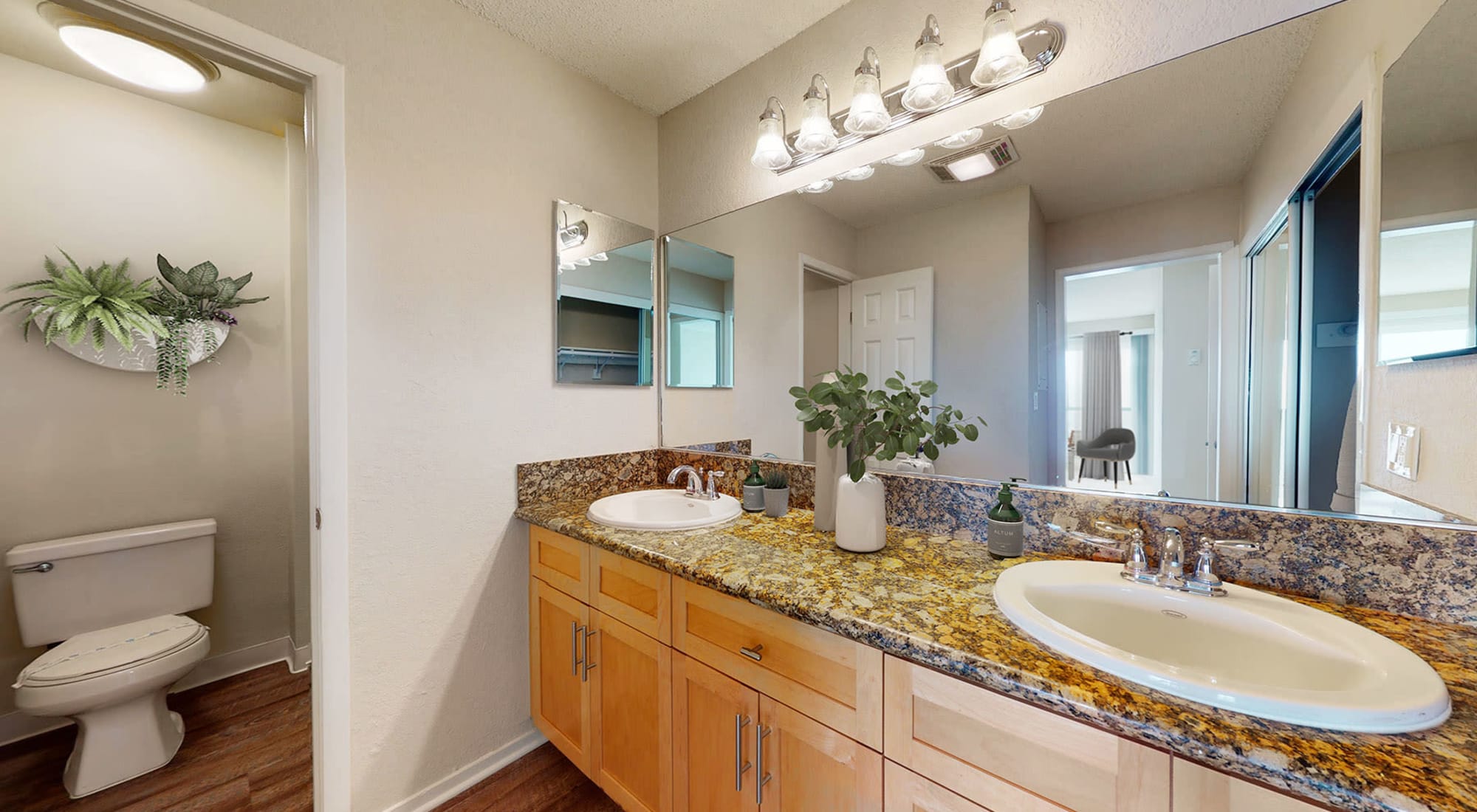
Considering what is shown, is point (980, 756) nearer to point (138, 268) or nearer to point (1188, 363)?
point (1188, 363)

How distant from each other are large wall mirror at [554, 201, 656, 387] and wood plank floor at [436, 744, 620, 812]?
4.18 ft

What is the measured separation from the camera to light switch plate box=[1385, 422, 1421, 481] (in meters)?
0.79

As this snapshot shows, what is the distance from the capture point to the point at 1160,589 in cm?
89

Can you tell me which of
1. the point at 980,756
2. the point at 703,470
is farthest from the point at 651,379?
the point at 980,756

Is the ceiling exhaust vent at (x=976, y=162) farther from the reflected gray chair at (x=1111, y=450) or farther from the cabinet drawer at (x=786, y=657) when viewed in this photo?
the cabinet drawer at (x=786, y=657)

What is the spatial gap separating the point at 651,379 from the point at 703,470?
1.43 ft

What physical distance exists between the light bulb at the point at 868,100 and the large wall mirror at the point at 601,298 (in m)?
0.96

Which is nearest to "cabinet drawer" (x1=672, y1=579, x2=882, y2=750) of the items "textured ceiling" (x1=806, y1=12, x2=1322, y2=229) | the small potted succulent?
the small potted succulent

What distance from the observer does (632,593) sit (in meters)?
1.26

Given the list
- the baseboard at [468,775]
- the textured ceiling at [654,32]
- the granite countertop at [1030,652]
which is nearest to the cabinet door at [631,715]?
the granite countertop at [1030,652]

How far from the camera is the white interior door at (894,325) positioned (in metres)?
1.39

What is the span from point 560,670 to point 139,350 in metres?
2.06

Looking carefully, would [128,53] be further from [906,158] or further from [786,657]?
[786,657]

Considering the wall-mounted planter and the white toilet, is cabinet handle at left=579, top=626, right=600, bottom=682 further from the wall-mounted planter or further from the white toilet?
the wall-mounted planter
